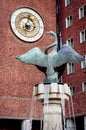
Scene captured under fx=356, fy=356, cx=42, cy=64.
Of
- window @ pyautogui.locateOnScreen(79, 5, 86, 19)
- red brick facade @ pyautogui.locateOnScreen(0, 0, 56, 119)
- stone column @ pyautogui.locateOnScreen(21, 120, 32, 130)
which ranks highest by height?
window @ pyautogui.locateOnScreen(79, 5, 86, 19)

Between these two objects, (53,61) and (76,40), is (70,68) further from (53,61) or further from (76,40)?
(53,61)

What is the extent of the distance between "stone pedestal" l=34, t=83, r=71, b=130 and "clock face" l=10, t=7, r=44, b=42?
20681mm

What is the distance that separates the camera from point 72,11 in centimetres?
3825

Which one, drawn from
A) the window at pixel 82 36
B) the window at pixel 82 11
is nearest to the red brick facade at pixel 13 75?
the window at pixel 82 36

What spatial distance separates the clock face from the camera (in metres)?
34.9

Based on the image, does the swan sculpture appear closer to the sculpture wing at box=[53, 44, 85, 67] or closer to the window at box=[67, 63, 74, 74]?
the sculpture wing at box=[53, 44, 85, 67]

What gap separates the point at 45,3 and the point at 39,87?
930 inches

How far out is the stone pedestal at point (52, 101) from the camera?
46.4 ft

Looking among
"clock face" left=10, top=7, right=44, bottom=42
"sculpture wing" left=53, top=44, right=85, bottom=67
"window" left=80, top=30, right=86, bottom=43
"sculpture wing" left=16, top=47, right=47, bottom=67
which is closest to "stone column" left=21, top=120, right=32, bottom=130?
"clock face" left=10, top=7, right=44, bottom=42

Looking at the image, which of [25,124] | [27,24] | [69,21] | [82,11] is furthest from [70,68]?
[25,124]

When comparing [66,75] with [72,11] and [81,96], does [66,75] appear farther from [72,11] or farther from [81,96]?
[72,11]

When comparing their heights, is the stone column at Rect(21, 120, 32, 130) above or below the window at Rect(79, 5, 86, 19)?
below

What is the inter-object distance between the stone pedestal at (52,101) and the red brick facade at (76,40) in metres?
18.9

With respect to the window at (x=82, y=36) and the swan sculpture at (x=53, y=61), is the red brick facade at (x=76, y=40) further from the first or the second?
the swan sculpture at (x=53, y=61)
